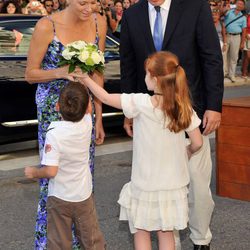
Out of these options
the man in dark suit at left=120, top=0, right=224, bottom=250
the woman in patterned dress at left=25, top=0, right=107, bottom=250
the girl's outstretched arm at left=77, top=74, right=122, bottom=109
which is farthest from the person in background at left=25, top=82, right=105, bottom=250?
the man in dark suit at left=120, top=0, right=224, bottom=250

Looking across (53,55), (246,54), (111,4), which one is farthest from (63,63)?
(246,54)

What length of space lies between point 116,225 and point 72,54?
6.71ft

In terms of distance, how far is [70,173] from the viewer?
4156mm

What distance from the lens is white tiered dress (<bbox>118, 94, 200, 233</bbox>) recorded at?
4.20 metres

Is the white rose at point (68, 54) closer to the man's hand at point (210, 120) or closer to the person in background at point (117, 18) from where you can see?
the man's hand at point (210, 120)

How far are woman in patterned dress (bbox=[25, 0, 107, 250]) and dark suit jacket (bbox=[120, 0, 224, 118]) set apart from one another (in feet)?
0.87

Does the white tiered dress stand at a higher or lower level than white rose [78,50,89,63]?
lower

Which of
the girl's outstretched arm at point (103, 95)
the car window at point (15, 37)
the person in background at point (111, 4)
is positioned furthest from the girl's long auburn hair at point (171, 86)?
the person in background at point (111, 4)

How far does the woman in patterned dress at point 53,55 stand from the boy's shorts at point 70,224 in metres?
0.32

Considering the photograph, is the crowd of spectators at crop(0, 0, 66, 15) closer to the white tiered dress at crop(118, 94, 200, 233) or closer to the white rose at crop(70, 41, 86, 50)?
the white rose at crop(70, 41, 86, 50)

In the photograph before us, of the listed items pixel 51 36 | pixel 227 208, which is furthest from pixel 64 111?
pixel 227 208

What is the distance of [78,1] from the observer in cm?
440

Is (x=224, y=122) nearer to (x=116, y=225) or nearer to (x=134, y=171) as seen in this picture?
(x=116, y=225)

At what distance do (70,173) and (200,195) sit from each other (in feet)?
3.65
